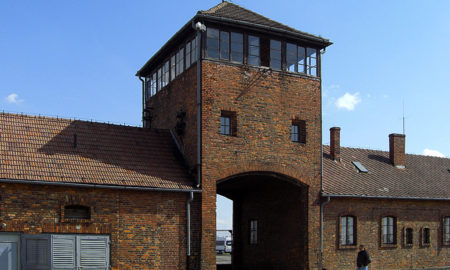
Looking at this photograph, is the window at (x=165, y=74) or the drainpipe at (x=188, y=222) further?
the window at (x=165, y=74)

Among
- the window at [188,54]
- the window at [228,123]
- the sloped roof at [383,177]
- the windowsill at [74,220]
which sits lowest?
the windowsill at [74,220]

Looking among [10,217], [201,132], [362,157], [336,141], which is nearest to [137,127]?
[201,132]

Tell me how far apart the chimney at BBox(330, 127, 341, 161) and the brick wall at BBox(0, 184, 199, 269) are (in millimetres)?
9443

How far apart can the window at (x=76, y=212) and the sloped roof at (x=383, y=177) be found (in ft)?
31.7

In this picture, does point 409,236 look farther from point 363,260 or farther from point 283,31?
point 283,31

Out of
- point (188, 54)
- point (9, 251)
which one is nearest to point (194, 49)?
point (188, 54)

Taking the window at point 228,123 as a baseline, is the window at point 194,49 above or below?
above

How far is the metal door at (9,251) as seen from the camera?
16.6m

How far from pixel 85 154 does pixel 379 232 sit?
13.3m

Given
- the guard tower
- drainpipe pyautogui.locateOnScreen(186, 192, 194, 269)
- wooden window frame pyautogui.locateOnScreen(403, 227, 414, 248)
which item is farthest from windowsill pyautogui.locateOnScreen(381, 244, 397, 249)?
drainpipe pyautogui.locateOnScreen(186, 192, 194, 269)

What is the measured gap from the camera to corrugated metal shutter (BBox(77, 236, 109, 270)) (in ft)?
57.5

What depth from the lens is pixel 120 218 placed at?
711 inches

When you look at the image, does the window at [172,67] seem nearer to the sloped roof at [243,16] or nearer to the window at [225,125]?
the sloped roof at [243,16]

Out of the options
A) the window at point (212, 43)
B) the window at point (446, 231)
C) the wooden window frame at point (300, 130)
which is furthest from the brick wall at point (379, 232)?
the window at point (212, 43)
